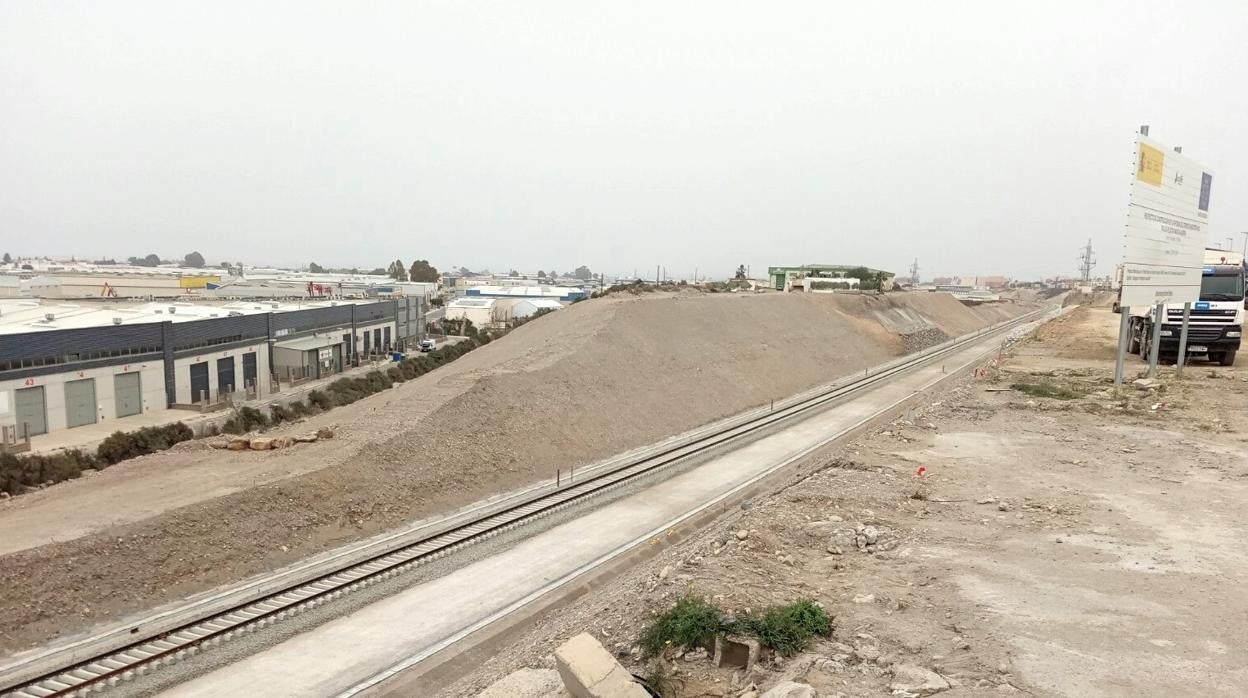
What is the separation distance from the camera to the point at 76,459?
74.6 feet

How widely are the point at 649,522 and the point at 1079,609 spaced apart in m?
10.2

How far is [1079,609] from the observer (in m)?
10.0

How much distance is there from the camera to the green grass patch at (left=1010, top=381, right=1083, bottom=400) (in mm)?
28891

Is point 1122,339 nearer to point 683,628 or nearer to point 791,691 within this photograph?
point 683,628

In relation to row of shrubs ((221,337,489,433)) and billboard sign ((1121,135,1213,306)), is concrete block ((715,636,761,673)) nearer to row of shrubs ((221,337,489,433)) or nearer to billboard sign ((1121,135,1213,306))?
row of shrubs ((221,337,489,433))

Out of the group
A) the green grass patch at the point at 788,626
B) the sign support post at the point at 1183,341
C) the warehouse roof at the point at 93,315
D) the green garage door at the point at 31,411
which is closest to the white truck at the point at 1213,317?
the sign support post at the point at 1183,341

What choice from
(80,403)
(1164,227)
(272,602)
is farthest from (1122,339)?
(80,403)

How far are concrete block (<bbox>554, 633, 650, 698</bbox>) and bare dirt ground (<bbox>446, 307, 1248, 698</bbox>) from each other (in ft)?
4.41

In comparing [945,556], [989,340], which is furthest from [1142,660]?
[989,340]

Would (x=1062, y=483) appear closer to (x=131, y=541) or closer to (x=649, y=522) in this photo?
(x=649, y=522)

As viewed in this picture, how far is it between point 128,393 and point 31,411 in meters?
4.49

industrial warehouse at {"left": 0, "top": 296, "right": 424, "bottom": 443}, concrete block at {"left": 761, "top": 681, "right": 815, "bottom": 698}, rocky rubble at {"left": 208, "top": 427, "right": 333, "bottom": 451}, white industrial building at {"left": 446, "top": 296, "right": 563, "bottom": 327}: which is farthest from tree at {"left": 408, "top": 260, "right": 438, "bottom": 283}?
concrete block at {"left": 761, "top": 681, "right": 815, "bottom": 698}

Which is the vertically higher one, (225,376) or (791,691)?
(791,691)

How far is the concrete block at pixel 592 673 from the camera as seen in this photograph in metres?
7.18
